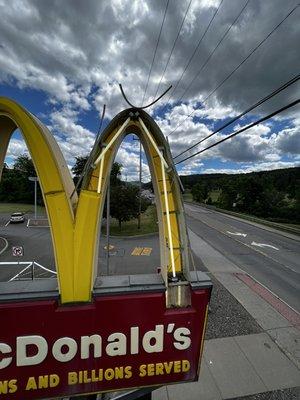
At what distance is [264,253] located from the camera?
83.6 feet

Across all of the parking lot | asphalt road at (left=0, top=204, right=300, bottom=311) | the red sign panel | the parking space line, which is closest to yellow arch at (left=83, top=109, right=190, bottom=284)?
the red sign panel

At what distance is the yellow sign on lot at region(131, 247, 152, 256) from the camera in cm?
2492

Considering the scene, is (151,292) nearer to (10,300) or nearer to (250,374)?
(10,300)

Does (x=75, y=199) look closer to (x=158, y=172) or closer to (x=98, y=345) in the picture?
(x=158, y=172)

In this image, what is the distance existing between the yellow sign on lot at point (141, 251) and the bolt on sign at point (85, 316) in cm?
2006

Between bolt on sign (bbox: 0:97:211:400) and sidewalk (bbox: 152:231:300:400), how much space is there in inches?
161

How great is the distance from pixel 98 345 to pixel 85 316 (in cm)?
53

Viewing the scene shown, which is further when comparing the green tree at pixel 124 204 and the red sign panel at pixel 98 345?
the green tree at pixel 124 204

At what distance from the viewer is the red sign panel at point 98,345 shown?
4.35 meters

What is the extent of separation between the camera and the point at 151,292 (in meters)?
4.70

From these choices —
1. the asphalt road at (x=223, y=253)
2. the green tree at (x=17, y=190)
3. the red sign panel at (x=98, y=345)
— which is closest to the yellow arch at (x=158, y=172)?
the red sign panel at (x=98, y=345)

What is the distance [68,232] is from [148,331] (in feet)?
6.71

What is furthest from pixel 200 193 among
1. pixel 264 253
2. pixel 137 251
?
pixel 137 251

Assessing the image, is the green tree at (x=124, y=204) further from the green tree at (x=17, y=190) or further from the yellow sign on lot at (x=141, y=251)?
the green tree at (x=17, y=190)
